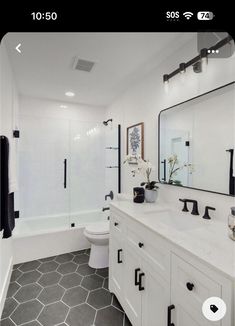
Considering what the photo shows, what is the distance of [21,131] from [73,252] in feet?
6.53

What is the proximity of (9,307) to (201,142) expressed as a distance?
2104 millimetres

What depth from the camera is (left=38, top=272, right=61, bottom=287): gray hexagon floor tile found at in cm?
190

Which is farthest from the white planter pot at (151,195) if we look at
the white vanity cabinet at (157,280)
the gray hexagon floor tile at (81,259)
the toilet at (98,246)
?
the gray hexagon floor tile at (81,259)

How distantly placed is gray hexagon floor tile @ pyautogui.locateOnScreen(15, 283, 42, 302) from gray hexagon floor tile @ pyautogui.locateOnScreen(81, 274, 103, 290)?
44cm

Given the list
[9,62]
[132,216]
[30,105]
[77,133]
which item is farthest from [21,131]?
[132,216]

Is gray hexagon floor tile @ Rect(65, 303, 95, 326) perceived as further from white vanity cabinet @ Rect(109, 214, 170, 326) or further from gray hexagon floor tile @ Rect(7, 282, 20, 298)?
gray hexagon floor tile @ Rect(7, 282, 20, 298)

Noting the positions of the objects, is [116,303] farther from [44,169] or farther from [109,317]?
[44,169]

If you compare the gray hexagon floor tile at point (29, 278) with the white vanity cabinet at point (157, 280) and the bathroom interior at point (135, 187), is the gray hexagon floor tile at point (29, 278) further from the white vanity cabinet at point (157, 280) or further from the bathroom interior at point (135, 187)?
the white vanity cabinet at point (157, 280)

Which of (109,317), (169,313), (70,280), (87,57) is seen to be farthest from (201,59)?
(70,280)

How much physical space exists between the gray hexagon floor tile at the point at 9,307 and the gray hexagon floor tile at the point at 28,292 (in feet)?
0.14

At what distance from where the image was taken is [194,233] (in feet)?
3.39

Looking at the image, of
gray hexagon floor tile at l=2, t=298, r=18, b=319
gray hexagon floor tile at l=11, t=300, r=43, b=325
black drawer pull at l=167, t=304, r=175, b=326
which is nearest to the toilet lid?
gray hexagon floor tile at l=11, t=300, r=43, b=325
